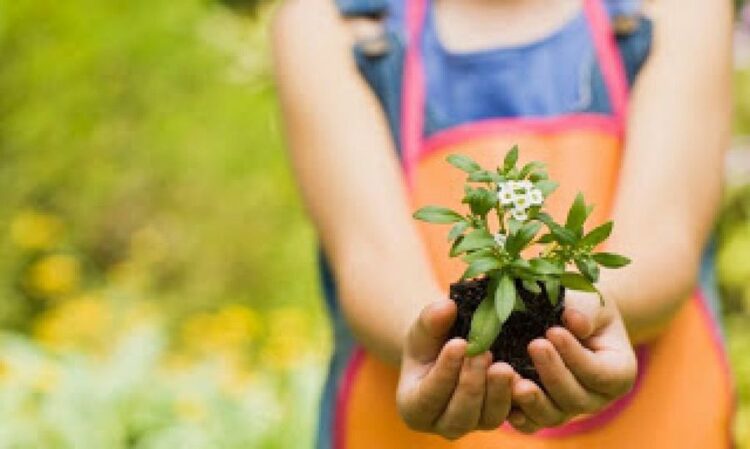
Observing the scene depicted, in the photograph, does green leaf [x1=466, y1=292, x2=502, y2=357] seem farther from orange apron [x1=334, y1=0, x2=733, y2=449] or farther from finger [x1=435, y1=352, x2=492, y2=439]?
orange apron [x1=334, y1=0, x2=733, y2=449]

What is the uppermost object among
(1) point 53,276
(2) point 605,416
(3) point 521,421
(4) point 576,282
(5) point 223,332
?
(4) point 576,282

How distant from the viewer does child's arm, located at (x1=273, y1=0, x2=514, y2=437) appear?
1.31 m

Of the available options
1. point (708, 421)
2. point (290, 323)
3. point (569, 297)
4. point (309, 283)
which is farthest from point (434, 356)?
point (309, 283)

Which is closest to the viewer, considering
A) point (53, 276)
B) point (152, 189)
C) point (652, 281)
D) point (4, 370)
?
point (652, 281)

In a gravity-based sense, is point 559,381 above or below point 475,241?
below

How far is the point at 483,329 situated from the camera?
1.21m

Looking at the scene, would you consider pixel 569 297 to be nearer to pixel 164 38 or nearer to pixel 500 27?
pixel 500 27

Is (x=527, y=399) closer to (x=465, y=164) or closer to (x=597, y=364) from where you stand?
(x=597, y=364)

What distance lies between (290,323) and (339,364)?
66.9 inches

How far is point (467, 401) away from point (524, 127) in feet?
1.38

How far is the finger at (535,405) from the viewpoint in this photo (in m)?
1.25

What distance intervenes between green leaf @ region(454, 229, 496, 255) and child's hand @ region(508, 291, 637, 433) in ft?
0.27

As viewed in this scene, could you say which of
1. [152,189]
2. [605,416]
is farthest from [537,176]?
[152,189]

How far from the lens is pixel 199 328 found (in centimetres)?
350
